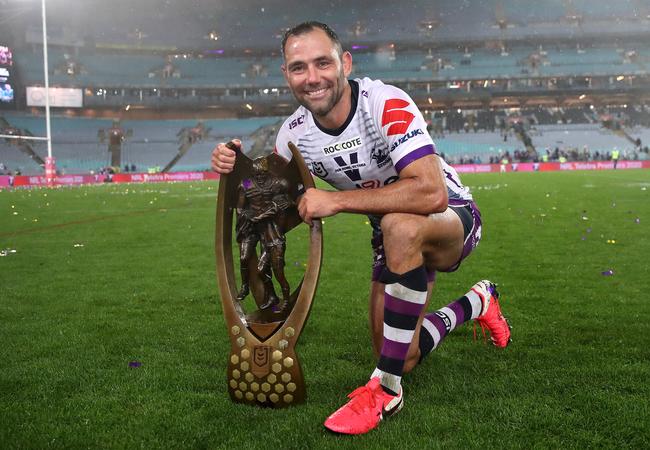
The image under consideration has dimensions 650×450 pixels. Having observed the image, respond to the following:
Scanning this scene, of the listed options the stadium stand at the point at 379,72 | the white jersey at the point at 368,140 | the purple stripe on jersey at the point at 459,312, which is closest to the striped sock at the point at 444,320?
the purple stripe on jersey at the point at 459,312

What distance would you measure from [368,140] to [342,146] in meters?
0.15

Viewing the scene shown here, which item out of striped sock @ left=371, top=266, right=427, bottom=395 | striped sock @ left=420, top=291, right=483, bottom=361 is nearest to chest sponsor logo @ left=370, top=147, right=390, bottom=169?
striped sock @ left=371, top=266, right=427, bottom=395

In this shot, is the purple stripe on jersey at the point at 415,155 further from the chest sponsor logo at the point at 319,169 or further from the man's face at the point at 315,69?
the chest sponsor logo at the point at 319,169

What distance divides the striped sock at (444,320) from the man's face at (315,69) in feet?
4.69

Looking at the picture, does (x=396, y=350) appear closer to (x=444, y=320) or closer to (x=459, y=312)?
(x=444, y=320)

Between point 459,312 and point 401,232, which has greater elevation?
point 401,232

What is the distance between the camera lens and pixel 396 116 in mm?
3047

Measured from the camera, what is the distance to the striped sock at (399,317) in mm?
2912

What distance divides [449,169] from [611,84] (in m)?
57.8

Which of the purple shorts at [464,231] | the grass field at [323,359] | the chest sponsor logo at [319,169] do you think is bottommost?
the grass field at [323,359]

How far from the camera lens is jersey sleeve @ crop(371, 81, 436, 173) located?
2957 millimetres

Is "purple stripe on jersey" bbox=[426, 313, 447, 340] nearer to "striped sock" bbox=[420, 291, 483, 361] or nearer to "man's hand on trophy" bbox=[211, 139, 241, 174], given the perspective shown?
"striped sock" bbox=[420, 291, 483, 361]

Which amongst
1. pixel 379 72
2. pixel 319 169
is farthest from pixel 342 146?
pixel 379 72

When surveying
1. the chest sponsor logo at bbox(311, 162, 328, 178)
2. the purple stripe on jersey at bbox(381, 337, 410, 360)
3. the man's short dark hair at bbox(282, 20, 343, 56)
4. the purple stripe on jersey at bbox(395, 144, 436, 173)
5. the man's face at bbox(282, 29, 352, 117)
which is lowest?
the purple stripe on jersey at bbox(381, 337, 410, 360)
